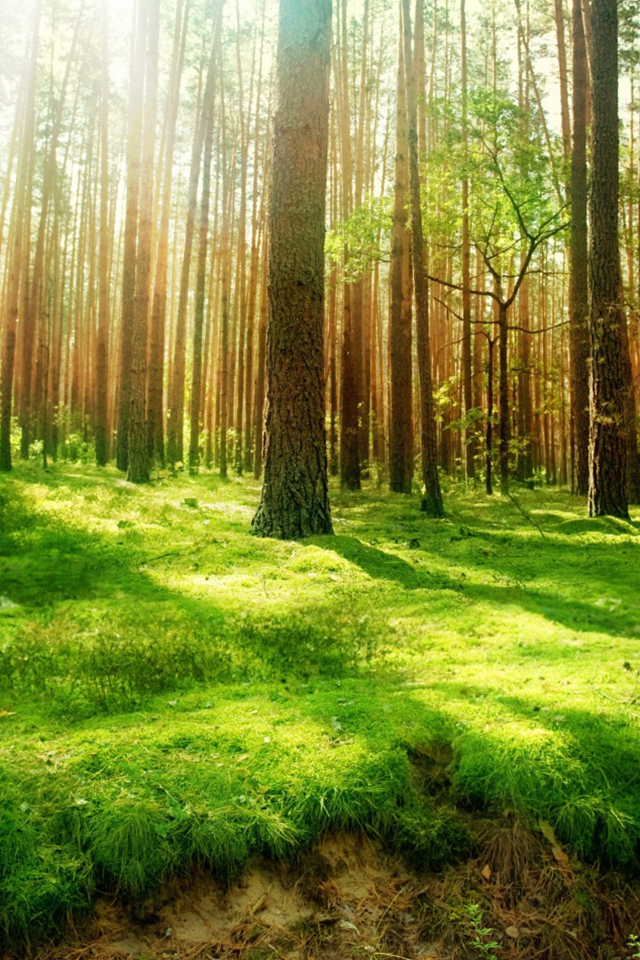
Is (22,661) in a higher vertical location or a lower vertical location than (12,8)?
lower

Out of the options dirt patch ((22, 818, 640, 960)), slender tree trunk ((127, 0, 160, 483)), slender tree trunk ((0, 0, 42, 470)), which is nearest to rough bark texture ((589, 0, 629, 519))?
dirt patch ((22, 818, 640, 960))

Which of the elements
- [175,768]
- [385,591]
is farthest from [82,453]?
[175,768]

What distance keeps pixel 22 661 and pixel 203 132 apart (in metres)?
17.1

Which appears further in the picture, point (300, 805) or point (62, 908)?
point (300, 805)

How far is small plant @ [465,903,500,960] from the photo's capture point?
2.46m

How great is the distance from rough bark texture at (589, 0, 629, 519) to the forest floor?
13.8 feet

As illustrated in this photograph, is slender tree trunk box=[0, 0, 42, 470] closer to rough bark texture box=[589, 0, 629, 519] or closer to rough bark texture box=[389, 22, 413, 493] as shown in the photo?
rough bark texture box=[389, 22, 413, 493]

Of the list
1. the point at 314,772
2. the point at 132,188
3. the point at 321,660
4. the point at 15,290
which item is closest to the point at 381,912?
the point at 314,772

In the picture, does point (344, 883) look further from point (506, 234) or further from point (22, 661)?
point (506, 234)

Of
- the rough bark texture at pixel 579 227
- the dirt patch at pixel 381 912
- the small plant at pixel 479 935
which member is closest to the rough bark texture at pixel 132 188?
the rough bark texture at pixel 579 227

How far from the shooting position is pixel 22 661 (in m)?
3.97

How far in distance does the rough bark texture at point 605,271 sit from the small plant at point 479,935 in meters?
7.67

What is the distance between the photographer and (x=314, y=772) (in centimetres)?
293

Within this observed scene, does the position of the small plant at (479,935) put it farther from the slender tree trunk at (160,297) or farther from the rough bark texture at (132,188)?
the slender tree trunk at (160,297)
